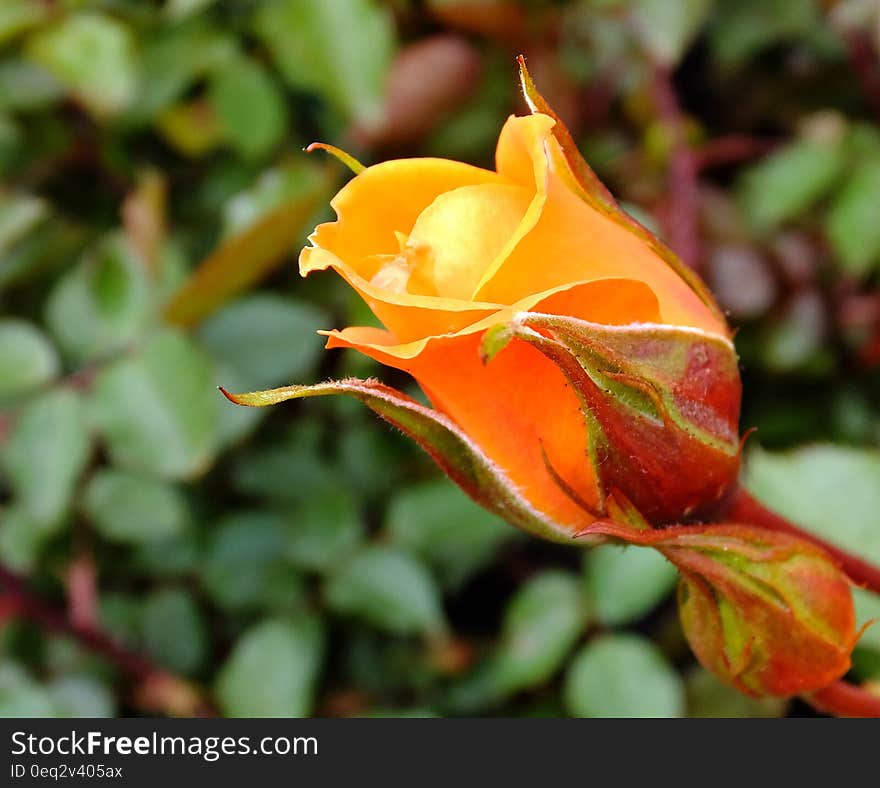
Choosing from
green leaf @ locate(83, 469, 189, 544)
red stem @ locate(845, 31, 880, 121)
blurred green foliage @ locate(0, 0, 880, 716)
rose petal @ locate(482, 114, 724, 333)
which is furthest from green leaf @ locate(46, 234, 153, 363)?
red stem @ locate(845, 31, 880, 121)

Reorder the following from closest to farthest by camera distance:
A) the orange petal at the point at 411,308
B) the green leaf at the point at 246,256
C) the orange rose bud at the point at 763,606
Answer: the orange petal at the point at 411,308 < the orange rose bud at the point at 763,606 < the green leaf at the point at 246,256

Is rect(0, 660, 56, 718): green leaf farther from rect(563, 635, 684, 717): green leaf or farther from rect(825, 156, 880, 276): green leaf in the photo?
rect(825, 156, 880, 276): green leaf

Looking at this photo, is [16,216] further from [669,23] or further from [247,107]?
[669,23]

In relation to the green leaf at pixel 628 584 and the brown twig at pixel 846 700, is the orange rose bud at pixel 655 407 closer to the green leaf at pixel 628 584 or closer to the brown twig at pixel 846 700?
the brown twig at pixel 846 700

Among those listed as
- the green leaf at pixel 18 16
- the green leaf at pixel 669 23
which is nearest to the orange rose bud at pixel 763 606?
the green leaf at pixel 669 23

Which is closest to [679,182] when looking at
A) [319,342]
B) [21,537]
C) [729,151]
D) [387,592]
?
[729,151]

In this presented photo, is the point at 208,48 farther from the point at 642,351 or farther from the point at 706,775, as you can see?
the point at 706,775
